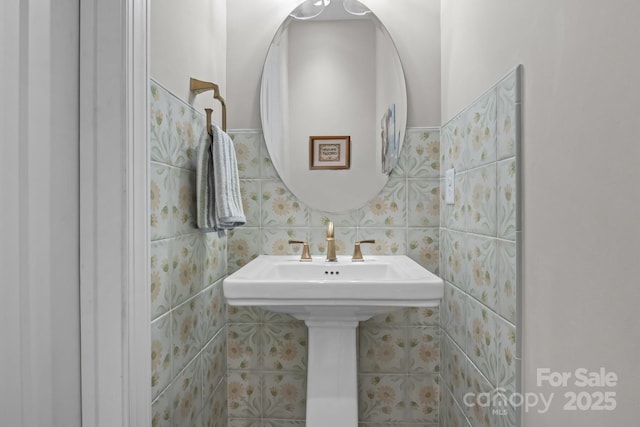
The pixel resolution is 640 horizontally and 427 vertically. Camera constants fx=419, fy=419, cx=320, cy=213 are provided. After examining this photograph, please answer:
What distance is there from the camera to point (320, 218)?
1.74 meters

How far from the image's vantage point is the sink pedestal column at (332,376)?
4.53 feet

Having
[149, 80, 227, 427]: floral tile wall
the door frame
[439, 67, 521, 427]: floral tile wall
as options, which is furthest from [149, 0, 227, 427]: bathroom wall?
[439, 67, 521, 427]: floral tile wall

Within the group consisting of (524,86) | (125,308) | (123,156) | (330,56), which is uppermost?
(330,56)

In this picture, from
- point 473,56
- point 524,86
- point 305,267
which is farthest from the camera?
point 305,267

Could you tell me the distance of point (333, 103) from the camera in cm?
173

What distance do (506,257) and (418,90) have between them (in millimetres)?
928

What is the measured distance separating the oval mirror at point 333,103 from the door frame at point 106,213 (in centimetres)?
82

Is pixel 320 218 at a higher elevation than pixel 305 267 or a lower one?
higher

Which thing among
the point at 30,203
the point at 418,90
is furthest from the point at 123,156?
the point at 418,90

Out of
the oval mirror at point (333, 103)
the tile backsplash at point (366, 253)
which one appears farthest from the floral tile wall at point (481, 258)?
the oval mirror at point (333, 103)

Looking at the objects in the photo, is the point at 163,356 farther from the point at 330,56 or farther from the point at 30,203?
the point at 330,56

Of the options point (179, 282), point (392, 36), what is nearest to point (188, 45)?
point (179, 282)

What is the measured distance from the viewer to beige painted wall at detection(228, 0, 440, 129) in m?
1.73

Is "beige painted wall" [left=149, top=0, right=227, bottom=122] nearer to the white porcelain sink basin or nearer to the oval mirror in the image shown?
the oval mirror
